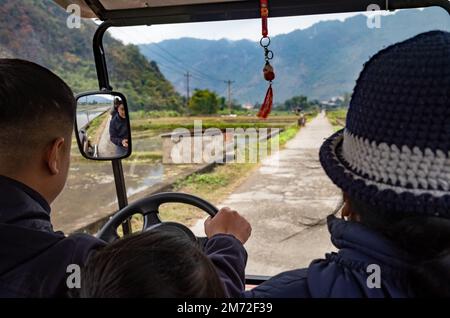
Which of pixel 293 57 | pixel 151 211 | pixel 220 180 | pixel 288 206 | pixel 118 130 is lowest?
pixel 288 206

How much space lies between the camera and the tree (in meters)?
2.75

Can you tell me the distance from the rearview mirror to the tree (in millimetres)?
895

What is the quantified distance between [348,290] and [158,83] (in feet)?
7.50

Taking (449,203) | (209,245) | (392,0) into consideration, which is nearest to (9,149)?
(209,245)

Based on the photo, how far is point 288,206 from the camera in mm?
3365

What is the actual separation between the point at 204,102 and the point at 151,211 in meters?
1.23

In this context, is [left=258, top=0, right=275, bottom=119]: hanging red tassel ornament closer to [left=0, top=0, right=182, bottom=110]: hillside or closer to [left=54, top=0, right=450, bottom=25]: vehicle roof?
[left=54, top=0, right=450, bottom=25]: vehicle roof

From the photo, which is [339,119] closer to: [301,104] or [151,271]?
[151,271]

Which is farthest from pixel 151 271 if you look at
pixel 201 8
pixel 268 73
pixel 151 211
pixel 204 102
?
pixel 204 102

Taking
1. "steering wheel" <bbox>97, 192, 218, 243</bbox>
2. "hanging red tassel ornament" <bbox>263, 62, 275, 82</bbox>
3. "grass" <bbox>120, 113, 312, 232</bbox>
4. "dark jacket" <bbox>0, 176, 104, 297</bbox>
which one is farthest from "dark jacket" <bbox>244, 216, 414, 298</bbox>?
"grass" <bbox>120, 113, 312, 232</bbox>

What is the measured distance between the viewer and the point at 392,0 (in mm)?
1466

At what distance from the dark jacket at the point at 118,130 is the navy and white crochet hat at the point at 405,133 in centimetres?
126

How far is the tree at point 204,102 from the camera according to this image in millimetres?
2749

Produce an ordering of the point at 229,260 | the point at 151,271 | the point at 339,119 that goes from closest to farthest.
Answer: the point at 151,271 → the point at 229,260 → the point at 339,119
